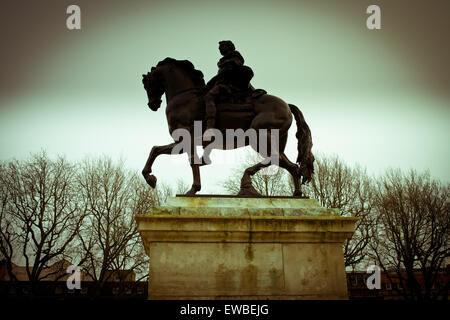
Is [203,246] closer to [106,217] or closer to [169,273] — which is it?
[169,273]

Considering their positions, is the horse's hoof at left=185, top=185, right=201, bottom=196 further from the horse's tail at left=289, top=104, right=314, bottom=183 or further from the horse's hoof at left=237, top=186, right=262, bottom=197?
the horse's tail at left=289, top=104, right=314, bottom=183

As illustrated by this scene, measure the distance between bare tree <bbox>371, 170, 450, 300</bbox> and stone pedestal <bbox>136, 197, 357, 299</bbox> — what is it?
17029mm

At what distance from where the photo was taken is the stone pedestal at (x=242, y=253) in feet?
16.5

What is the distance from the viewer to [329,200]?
811 inches

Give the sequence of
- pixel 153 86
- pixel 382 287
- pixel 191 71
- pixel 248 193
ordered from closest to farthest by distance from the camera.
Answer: pixel 248 193
pixel 191 71
pixel 153 86
pixel 382 287

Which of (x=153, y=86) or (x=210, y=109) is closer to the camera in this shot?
(x=210, y=109)

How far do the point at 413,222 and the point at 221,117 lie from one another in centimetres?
1803

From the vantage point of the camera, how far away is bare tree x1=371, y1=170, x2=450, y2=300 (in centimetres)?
2009

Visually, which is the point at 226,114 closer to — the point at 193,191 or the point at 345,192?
the point at 193,191

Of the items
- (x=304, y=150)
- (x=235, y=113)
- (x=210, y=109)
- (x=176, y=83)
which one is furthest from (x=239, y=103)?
(x=304, y=150)

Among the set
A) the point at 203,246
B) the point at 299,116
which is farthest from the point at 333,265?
the point at 299,116

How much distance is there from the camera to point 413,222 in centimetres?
2041

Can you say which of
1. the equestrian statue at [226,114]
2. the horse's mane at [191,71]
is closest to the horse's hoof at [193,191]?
the equestrian statue at [226,114]

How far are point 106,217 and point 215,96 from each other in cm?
1699
